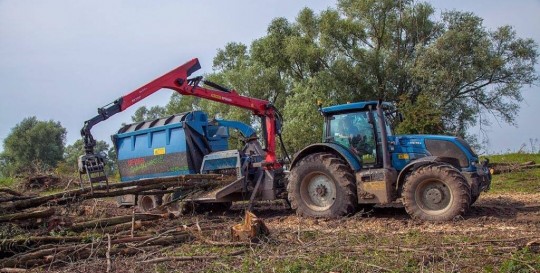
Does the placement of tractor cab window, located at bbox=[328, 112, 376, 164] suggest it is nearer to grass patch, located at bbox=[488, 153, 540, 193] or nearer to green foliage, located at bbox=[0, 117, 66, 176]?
grass patch, located at bbox=[488, 153, 540, 193]

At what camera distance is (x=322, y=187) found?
9531 millimetres

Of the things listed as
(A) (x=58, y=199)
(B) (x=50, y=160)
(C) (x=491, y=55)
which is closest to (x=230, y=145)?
(A) (x=58, y=199)

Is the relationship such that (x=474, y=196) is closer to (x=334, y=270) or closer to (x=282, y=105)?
(x=334, y=270)

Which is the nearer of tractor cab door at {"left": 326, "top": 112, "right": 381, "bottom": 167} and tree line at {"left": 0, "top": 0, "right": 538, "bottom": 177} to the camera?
tractor cab door at {"left": 326, "top": 112, "right": 381, "bottom": 167}

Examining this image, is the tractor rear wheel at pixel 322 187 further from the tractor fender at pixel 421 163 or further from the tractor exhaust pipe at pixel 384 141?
the tractor fender at pixel 421 163

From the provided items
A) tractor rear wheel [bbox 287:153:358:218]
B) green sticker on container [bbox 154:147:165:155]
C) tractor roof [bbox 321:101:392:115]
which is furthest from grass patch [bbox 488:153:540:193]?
green sticker on container [bbox 154:147:165:155]

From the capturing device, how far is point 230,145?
13141mm

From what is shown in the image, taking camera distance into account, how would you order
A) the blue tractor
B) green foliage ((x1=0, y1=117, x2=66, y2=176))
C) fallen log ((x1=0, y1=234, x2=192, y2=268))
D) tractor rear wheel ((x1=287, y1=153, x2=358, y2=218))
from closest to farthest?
fallen log ((x1=0, y1=234, x2=192, y2=268)) < the blue tractor < tractor rear wheel ((x1=287, y1=153, x2=358, y2=218)) < green foliage ((x1=0, y1=117, x2=66, y2=176))

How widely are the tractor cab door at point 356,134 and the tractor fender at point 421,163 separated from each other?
1.94 feet

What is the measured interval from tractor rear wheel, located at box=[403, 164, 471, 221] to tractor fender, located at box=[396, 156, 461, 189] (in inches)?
5.8

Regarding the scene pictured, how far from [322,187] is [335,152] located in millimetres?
715

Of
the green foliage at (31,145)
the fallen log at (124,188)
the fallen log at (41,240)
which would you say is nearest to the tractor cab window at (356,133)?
the fallen log at (124,188)

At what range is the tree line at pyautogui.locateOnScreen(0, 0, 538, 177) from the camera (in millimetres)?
25797

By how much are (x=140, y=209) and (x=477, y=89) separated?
20941 millimetres
